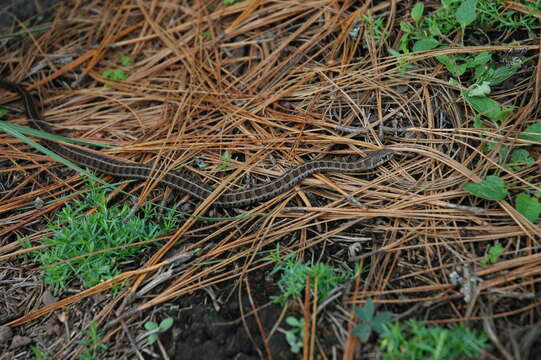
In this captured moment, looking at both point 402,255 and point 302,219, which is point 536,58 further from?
point 302,219

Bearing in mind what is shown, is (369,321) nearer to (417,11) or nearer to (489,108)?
(489,108)

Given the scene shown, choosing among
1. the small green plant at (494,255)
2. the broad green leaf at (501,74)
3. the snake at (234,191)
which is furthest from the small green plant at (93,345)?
the broad green leaf at (501,74)

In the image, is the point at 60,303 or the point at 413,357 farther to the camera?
the point at 60,303

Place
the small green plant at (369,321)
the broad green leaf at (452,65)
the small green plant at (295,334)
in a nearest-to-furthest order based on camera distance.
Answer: the small green plant at (369,321) → the small green plant at (295,334) → the broad green leaf at (452,65)

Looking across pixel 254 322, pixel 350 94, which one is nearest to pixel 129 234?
pixel 254 322

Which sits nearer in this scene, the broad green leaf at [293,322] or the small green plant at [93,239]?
the broad green leaf at [293,322]

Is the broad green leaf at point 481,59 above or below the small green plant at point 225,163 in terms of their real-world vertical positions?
above

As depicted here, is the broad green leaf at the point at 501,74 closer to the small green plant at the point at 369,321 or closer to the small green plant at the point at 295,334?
the small green plant at the point at 369,321
